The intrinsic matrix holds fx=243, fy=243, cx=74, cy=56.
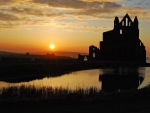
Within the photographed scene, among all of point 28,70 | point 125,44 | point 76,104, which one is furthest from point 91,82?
point 125,44

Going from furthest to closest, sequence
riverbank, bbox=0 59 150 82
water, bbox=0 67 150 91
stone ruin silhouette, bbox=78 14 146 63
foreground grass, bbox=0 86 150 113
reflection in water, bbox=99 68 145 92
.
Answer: stone ruin silhouette, bbox=78 14 146 63, riverbank, bbox=0 59 150 82, reflection in water, bbox=99 68 145 92, water, bbox=0 67 150 91, foreground grass, bbox=0 86 150 113

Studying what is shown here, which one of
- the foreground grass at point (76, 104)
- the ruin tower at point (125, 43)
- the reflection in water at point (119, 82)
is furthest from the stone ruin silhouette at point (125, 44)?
the foreground grass at point (76, 104)

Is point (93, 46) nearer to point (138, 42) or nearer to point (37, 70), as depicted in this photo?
point (138, 42)

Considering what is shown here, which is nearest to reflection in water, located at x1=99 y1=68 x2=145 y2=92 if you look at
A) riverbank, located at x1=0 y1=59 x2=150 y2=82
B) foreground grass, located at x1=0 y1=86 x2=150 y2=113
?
riverbank, located at x1=0 y1=59 x2=150 y2=82

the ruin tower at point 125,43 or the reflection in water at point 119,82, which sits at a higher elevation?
the ruin tower at point 125,43

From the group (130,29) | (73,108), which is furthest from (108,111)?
(130,29)

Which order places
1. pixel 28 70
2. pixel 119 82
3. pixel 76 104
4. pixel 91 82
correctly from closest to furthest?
1. pixel 76 104
2. pixel 91 82
3. pixel 119 82
4. pixel 28 70

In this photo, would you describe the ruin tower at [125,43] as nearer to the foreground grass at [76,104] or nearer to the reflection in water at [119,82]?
the reflection in water at [119,82]

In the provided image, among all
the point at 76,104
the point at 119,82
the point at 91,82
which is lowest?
the point at 119,82

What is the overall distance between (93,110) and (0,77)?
23.8m

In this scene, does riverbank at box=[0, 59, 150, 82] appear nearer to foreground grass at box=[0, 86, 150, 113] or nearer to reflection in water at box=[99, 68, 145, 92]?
reflection in water at box=[99, 68, 145, 92]

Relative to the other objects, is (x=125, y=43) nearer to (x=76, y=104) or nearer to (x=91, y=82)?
(x=91, y=82)

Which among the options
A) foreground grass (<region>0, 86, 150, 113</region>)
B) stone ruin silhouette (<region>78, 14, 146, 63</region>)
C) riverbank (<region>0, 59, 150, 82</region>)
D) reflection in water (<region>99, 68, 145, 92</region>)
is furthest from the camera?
stone ruin silhouette (<region>78, 14, 146, 63</region>)

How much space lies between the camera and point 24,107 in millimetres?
11391
